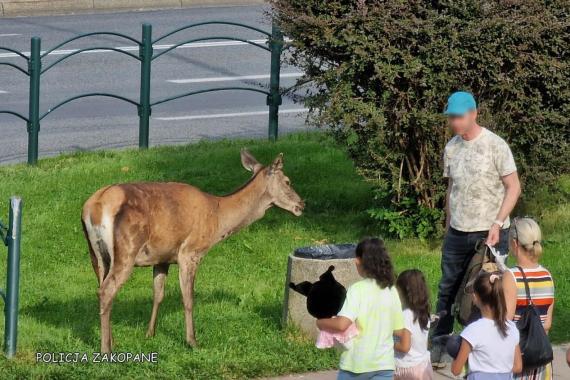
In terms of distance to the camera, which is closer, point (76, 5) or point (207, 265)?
point (207, 265)

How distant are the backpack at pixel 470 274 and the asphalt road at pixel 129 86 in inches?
229

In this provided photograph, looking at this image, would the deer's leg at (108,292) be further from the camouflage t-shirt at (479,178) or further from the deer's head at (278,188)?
the camouflage t-shirt at (479,178)

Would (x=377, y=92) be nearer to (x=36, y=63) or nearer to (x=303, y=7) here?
(x=303, y=7)

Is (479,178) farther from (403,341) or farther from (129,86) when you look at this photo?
(129,86)

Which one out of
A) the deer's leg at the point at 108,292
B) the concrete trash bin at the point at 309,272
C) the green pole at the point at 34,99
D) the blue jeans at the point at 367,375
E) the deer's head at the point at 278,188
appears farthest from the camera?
the green pole at the point at 34,99

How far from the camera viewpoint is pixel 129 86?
738 inches

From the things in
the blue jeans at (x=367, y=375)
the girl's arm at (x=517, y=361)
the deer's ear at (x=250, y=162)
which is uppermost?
the deer's ear at (x=250, y=162)

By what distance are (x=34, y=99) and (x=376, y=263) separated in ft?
27.1

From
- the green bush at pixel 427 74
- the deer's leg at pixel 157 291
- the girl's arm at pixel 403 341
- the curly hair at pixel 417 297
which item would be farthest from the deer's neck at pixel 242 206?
the girl's arm at pixel 403 341

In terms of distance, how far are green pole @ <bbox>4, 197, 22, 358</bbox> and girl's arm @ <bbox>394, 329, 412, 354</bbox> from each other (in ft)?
9.64

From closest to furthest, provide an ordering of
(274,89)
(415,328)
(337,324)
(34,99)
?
(337,324) → (415,328) → (34,99) → (274,89)

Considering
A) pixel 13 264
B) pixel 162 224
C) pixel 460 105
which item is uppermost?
pixel 460 105

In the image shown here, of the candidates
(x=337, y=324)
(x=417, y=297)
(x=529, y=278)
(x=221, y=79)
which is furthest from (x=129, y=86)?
(x=337, y=324)

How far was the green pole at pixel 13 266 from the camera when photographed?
8.87 metres
